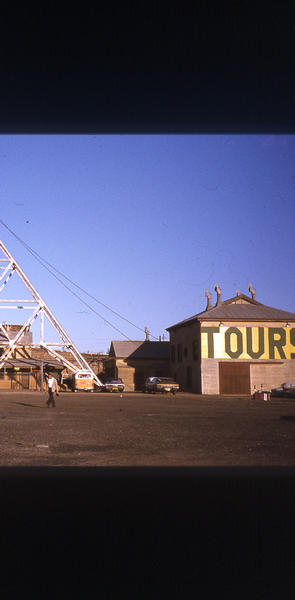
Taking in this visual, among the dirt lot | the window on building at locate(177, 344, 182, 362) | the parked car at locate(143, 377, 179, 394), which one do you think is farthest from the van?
the dirt lot

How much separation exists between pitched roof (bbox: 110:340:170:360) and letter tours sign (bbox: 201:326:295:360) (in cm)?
1723

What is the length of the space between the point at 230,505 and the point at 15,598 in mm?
3605

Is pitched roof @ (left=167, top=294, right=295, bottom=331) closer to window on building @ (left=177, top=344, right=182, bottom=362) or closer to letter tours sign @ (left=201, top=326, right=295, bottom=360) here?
letter tours sign @ (left=201, top=326, right=295, bottom=360)

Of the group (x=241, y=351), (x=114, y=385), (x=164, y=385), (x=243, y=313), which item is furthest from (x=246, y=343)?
(x=114, y=385)

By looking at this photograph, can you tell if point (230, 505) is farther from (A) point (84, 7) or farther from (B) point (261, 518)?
(A) point (84, 7)

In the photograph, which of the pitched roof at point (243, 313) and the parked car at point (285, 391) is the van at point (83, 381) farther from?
the parked car at point (285, 391)

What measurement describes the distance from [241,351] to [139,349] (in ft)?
67.6

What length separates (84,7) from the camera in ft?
17.0

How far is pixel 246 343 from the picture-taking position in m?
52.2

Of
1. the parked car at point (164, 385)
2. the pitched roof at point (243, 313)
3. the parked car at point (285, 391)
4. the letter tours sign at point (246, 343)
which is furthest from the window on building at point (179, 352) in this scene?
the parked car at point (285, 391)

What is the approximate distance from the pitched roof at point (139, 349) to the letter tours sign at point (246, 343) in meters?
17.2

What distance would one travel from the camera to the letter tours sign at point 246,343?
51.8m

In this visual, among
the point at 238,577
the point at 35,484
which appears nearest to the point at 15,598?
the point at 238,577

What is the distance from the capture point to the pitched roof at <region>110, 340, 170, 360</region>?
69000 mm
